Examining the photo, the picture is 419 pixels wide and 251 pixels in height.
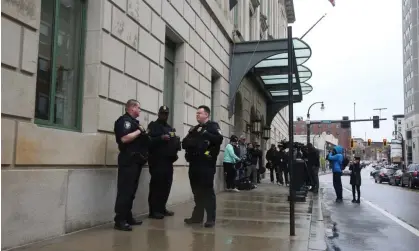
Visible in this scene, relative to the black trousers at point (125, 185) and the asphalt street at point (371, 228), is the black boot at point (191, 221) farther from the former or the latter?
the asphalt street at point (371, 228)

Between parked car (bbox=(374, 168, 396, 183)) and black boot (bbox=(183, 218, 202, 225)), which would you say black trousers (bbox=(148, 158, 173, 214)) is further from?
parked car (bbox=(374, 168, 396, 183))

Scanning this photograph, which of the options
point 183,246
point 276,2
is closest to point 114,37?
point 183,246

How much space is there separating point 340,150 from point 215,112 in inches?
182

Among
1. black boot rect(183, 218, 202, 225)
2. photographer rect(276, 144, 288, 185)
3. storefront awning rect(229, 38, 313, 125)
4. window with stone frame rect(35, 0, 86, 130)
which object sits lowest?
black boot rect(183, 218, 202, 225)

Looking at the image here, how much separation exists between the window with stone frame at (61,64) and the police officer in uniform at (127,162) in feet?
2.99

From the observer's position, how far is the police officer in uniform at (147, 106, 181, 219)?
23.7 ft

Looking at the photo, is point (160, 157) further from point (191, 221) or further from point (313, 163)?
point (313, 163)

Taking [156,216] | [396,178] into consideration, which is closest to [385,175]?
[396,178]

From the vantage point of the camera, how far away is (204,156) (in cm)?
675

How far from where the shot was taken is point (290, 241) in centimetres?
587

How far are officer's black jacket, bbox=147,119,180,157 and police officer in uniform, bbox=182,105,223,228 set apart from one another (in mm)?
559

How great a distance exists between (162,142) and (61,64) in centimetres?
213

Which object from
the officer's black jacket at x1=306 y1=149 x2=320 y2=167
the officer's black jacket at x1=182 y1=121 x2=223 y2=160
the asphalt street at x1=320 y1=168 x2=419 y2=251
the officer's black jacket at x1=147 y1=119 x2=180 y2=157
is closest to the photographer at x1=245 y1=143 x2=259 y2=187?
the officer's black jacket at x1=306 y1=149 x2=320 y2=167

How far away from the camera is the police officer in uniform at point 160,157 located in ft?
23.7
